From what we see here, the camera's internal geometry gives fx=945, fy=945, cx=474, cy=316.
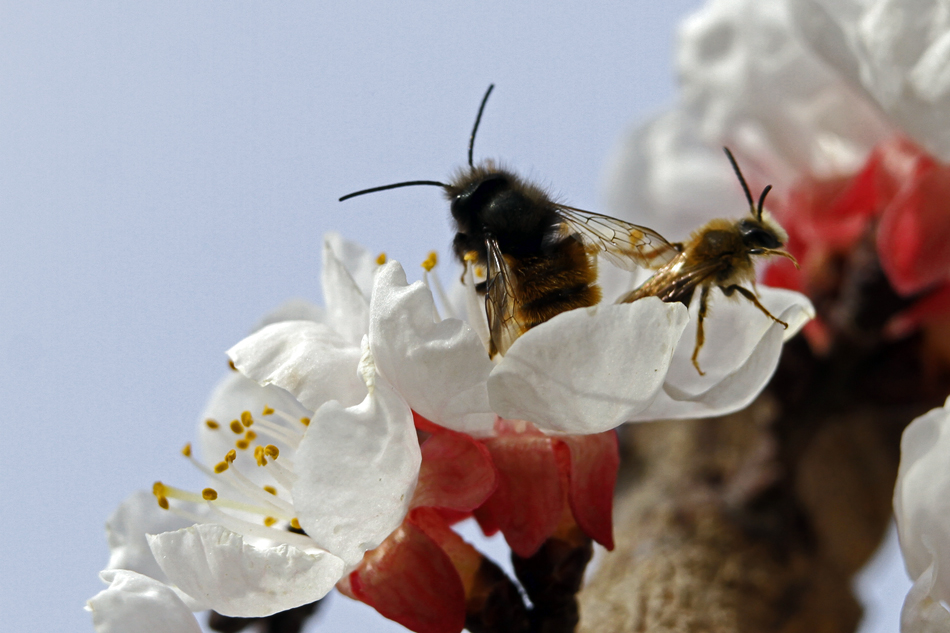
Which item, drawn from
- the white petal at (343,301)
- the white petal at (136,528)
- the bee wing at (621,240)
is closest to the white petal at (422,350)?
the white petal at (343,301)

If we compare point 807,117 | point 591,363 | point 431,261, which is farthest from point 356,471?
point 807,117

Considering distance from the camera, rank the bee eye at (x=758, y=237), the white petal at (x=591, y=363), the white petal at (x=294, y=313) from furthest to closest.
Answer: the white petal at (x=294, y=313), the bee eye at (x=758, y=237), the white petal at (x=591, y=363)

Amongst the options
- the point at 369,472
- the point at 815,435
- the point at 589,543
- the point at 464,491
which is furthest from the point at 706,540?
the point at 369,472

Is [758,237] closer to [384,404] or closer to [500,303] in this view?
[500,303]

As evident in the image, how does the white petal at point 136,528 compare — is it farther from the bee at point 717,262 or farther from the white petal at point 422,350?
the bee at point 717,262

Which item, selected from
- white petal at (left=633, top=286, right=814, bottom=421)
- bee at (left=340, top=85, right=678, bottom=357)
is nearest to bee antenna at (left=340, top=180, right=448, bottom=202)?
bee at (left=340, top=85, right=678, bottom=357)

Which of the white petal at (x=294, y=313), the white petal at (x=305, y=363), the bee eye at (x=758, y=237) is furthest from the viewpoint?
the white petal at (x=294, y=313)
